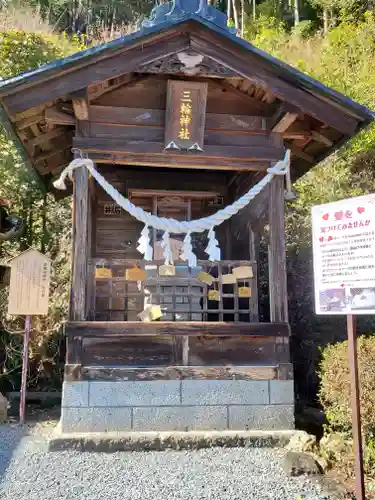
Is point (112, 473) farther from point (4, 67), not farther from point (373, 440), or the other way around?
point (4, 67)

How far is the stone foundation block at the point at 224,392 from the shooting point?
563cm

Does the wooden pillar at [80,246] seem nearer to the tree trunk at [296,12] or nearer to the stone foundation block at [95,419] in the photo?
the stone foundation block at [95,419]

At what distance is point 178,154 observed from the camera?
621 centimetres

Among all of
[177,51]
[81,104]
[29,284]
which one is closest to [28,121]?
[81,104]

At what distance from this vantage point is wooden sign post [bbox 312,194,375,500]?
3787 millimetres

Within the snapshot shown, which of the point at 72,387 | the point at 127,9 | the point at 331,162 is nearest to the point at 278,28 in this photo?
the point at 127,9

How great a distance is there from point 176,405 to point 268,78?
4.21 meters

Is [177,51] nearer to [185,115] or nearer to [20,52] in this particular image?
[185,115]

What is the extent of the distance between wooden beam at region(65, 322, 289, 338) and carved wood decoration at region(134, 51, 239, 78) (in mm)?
3124

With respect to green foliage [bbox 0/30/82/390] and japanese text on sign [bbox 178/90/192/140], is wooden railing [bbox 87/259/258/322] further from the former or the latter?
japanese text on sign [bbox 178/90/192/140]

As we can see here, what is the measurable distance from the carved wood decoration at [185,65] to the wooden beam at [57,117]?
3.56 ft

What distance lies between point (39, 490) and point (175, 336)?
2294 millimetres

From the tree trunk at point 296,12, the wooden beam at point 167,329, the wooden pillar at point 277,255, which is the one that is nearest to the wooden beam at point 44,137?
the wooden beam at point 167,329

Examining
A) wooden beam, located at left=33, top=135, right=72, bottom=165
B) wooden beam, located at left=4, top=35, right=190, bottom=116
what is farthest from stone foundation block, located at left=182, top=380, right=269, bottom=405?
wooden beam, located at left=33, top=135, right=72, bottom=165
